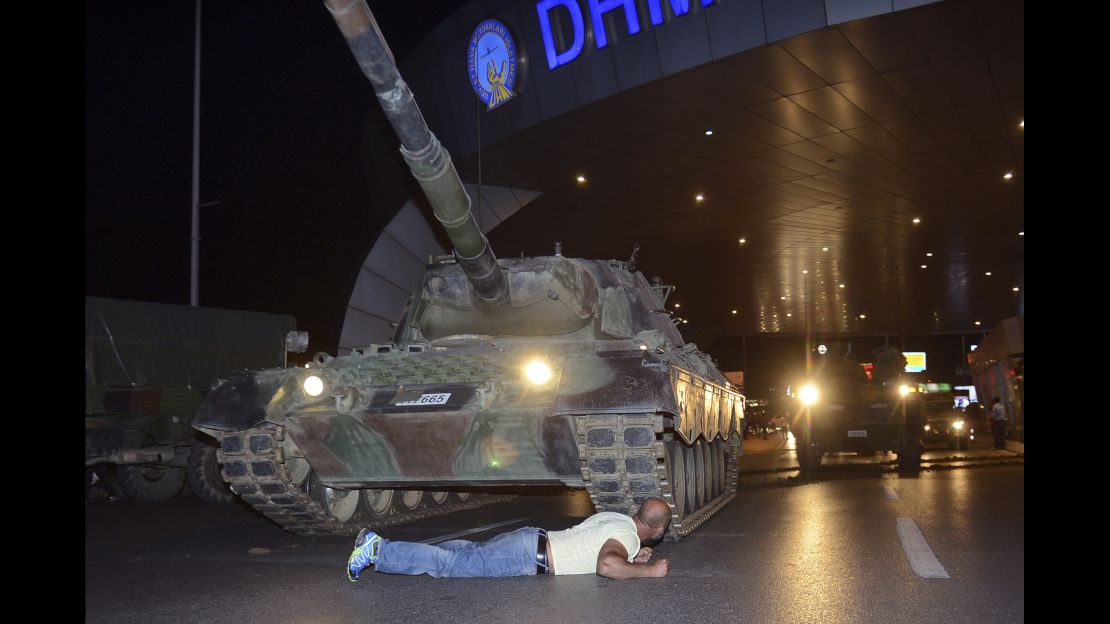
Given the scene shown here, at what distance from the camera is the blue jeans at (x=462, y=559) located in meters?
6.24

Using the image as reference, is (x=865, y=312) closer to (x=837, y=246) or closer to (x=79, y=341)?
(x=837, y=246)

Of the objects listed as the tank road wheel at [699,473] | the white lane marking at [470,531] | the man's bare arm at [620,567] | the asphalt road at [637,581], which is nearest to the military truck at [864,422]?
the asphalt road at [637,581]

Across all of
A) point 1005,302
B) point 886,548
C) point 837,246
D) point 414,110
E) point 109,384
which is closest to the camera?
point 414,110

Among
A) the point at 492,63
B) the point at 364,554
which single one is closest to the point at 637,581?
the point at 364,554

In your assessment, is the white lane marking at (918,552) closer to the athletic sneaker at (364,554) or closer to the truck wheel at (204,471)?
the athletic sneaker at (364,554)

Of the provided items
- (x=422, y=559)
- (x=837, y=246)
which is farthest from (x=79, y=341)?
(x=837, y=246)

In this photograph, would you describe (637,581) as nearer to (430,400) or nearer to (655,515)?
(655,515)

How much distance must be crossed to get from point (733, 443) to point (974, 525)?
195 inches

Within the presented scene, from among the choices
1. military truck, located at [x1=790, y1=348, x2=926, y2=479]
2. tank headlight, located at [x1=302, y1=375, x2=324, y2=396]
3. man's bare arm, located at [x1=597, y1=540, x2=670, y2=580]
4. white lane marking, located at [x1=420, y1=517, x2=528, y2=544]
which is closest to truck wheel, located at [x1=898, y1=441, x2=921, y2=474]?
military truck, located at [x1=790, y1=348, x2=926, y2=479]

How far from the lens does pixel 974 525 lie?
9391 mm

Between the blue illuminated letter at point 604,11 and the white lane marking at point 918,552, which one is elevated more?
the blue illuminated letter at point 604,11

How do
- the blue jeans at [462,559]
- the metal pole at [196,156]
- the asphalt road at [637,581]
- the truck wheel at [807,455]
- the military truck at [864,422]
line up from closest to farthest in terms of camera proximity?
the asphalt road at [637,581] < the blue jeans at [462,559] < the truck wheel at [807,455] < the military truck at [864,422] < the metal pole at [196,156]

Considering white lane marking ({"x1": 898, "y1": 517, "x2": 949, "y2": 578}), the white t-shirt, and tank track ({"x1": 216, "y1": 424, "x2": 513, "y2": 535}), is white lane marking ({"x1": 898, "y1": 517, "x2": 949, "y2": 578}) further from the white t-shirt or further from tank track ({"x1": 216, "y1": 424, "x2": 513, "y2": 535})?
tank track ({"x1": 216, "y1": 424, "x2": 513, "y2": 535})

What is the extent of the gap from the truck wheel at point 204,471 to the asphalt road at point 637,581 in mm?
1811
